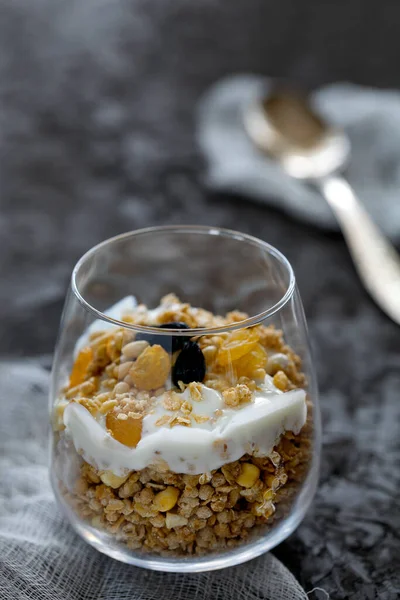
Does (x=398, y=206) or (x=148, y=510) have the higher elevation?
(x=148, y=510)

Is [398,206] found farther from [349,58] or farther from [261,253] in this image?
[261,253]

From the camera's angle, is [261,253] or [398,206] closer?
[261,253]

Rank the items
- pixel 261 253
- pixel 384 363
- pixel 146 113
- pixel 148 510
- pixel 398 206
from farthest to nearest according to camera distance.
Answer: pixel 146 113, pixel 398 206, pixel 384 363, pixel 261 253, pixel 148 510

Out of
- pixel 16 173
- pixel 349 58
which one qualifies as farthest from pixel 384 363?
pixel 349 58

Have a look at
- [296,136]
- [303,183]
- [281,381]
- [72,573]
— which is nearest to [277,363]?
[281,381]

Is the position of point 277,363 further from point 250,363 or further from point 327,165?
point 327,165
